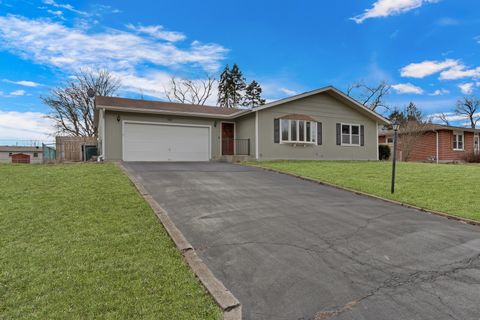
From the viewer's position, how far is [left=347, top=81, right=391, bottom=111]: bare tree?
36.7 m

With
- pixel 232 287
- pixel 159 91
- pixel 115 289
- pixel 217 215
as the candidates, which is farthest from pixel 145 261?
pixel 159 91

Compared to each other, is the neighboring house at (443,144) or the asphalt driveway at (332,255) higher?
the neighboring house at (443,144)

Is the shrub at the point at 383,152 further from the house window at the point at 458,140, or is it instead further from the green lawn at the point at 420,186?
the green lawn at the point at 420,186

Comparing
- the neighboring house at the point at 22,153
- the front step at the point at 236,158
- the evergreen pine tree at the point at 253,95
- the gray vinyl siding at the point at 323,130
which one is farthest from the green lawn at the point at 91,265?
the neighboring house at the point at 22,153

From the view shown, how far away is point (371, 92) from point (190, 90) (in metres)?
21.9

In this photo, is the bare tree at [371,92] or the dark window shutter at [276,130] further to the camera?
the bare tree at [371,92]

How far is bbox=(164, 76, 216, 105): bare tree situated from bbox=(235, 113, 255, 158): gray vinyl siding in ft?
65.1

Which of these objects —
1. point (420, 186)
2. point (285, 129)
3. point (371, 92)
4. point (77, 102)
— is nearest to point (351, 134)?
point (285, 129)

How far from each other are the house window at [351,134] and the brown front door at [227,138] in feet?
23.0

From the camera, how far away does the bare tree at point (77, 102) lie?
103ft

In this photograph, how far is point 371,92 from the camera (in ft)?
122

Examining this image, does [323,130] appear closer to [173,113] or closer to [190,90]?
[173,113]

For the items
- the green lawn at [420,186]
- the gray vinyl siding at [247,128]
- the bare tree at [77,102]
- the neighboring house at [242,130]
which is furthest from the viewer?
the bare tree at [77,102]

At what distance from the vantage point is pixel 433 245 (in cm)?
468
